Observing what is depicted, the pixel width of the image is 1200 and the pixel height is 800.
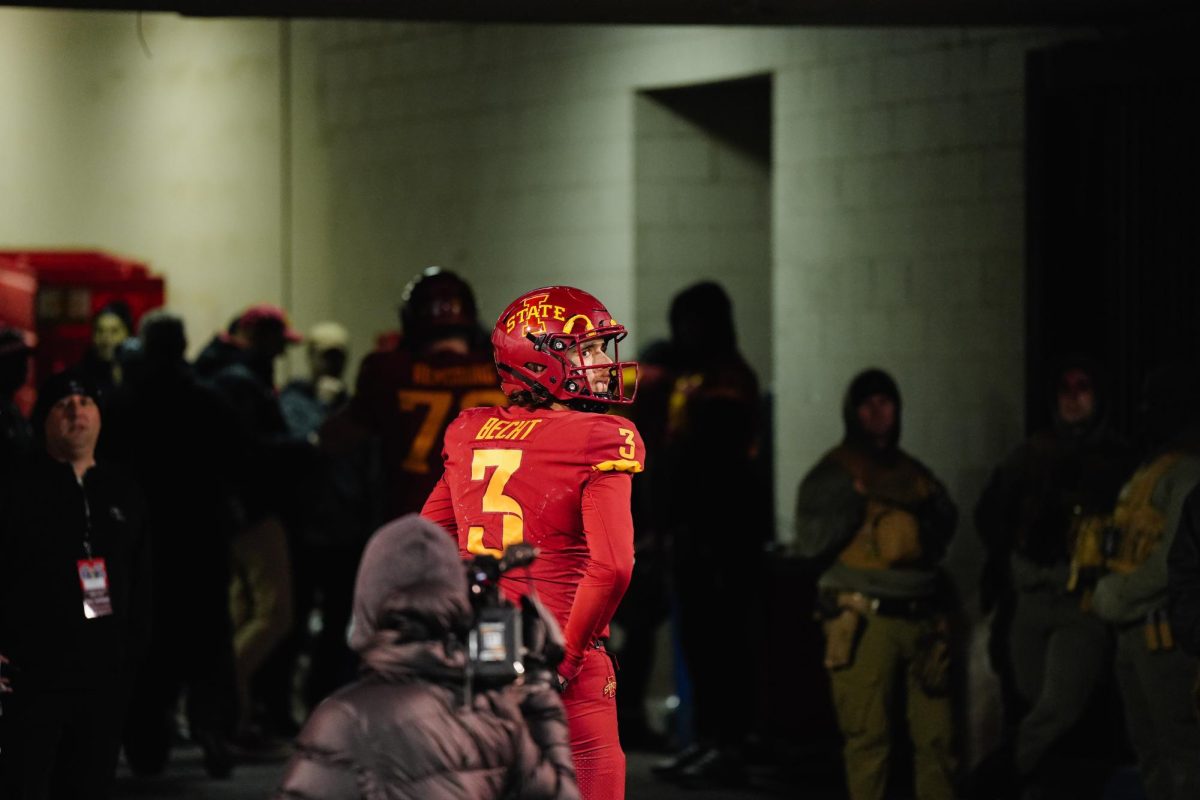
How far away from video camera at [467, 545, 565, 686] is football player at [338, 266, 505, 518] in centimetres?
364

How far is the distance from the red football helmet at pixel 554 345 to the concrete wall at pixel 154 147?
29.5ft

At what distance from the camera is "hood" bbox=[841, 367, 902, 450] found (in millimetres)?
7707

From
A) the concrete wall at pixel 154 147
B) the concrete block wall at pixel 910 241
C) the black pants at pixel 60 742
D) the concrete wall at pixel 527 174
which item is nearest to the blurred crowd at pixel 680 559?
the black pants at pixel 60 742

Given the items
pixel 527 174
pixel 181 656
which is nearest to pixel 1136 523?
pixel 181 656

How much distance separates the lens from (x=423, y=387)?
770 centimetres

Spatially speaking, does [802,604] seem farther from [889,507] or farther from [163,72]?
[163,72]

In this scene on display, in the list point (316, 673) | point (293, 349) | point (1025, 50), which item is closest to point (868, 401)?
point (1025, 50)

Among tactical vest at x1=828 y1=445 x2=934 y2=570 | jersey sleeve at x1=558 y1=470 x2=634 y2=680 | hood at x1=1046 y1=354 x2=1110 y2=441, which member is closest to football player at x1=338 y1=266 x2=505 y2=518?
Result: tactical vest at x1=828 y1=445 x2=934 y2=570

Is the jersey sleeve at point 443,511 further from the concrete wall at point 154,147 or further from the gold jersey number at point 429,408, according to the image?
the concrete wall at point 154,147

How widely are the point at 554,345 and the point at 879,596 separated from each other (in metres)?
2.92

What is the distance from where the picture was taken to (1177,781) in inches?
263

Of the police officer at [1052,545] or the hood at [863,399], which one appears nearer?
the police officer at [1052,545]

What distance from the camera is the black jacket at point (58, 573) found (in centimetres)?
619

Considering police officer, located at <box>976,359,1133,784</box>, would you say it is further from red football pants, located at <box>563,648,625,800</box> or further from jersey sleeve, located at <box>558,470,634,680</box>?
jersey sleeve, located at <box>558,470,634,680</box>
